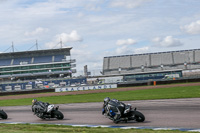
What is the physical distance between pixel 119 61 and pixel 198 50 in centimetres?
2594

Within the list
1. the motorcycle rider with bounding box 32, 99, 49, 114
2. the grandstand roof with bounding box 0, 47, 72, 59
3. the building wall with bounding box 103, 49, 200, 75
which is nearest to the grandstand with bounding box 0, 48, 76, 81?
the grandstand roof with bounding box 0, 47, 72, 59

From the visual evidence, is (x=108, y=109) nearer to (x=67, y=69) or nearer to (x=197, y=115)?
(x=197, y=115)

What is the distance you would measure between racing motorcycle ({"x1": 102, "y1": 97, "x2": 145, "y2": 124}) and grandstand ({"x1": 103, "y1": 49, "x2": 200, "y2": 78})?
239 ft

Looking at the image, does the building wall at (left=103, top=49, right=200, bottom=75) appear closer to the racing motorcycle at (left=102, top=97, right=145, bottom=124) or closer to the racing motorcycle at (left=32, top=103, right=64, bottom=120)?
the racing motorcycle at (left=32, top=103, right=64, bottom=120)

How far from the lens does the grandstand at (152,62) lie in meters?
89.5

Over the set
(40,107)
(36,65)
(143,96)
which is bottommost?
(143,96)

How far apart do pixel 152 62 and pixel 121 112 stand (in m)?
83.4

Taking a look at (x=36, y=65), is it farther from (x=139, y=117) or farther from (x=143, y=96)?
(x=139, y=117)

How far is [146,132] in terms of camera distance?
10562 millimetres

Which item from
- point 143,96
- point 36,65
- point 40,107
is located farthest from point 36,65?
point 40,107

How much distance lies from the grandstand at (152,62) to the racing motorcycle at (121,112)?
239 ft

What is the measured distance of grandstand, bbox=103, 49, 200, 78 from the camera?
89.5 m

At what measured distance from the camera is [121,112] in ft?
45.5

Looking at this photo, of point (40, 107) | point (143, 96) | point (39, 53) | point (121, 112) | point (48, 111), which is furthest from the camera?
point (39, 53)
